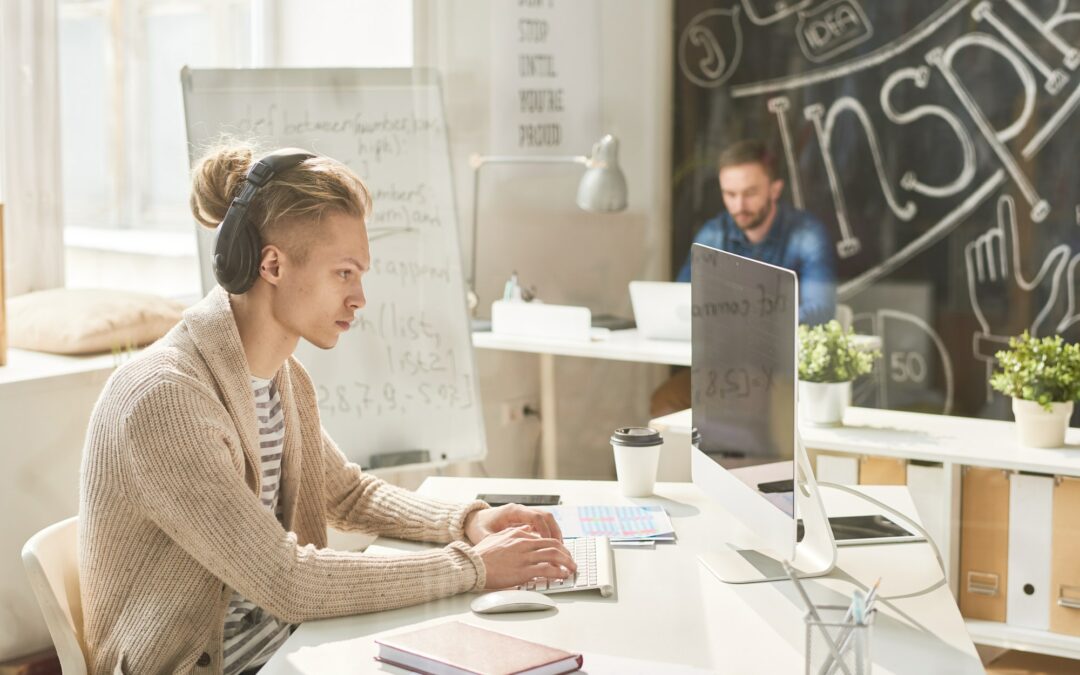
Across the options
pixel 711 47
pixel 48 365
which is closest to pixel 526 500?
pixel 48 365

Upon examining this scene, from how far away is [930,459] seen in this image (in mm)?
2160

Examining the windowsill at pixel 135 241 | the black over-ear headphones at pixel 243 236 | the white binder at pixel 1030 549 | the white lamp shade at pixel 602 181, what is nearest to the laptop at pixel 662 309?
the white lamp shade at pixel 602 181

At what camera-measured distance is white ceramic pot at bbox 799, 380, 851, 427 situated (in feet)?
7.59

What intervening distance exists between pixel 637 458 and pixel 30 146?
4.88 feet

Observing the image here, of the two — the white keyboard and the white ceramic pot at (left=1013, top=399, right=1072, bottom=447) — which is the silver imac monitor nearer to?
the white keyboard

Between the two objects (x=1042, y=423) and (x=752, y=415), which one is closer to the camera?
(x=752, y=415)

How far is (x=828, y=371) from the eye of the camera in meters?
2.31

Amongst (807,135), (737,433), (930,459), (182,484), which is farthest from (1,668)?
(807,135)

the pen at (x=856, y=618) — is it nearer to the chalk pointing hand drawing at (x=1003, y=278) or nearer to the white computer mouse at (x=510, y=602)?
the white computer mouse at (x=510, y=602)

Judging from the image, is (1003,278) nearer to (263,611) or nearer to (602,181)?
(602,181)

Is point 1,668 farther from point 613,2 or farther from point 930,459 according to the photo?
point 613,2

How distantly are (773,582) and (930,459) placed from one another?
93cm

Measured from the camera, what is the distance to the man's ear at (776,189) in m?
3.28

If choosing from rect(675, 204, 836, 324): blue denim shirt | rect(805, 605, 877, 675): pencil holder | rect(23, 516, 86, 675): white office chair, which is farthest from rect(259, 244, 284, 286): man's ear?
rect(675, 204, 836, 324): blue denim shirt
